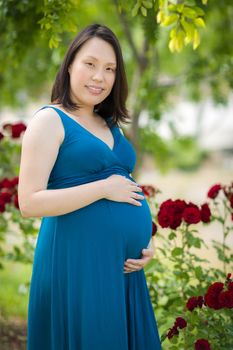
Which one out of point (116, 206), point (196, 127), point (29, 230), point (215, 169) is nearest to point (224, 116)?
point (196, 127)

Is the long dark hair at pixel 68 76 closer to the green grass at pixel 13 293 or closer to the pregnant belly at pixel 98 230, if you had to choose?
the pregnant belly at pixel 98 230

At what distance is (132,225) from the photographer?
7.83ft

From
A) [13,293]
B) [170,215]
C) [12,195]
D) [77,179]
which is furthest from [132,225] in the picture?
[13,293]

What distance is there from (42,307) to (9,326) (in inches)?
67.3

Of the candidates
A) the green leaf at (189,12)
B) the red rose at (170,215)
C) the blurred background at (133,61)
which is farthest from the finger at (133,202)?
the green leaf at (189,12)

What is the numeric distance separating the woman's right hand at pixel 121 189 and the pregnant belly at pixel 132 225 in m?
0.03

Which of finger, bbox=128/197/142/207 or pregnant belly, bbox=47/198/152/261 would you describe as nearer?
pregnant belly, bbox=47/198/152/261

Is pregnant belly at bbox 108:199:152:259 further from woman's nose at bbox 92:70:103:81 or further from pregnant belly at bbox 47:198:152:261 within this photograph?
woman's nose at bbox 92:70:103:81

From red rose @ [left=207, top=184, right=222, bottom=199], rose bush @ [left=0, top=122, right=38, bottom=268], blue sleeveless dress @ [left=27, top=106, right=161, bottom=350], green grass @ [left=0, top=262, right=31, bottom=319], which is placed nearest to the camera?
blue sleeveless dress @ [left=27, top=106, right=161, bottom=350]

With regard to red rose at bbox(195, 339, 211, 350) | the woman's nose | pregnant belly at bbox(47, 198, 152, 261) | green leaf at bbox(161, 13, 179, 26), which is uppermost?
green leaf at bbox(161, 13, 179, 26)

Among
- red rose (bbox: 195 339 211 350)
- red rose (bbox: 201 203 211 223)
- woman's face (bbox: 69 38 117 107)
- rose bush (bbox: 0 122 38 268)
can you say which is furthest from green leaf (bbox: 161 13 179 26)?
rose bush (bbox: 0 122 38 268)

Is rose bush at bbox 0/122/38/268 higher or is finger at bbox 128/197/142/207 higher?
rose bush at bbox 0/122/38/268

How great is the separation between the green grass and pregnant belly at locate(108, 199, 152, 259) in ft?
5.65

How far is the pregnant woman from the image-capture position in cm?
221
